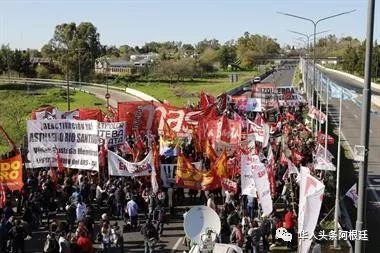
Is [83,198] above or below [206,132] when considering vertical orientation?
below

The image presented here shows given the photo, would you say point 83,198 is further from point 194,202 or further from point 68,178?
point 194,202

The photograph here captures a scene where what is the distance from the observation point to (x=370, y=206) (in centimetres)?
2333

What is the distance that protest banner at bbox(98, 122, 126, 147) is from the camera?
898 inches

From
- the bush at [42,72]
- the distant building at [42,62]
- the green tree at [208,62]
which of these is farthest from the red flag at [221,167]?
the distant building at [42,62]

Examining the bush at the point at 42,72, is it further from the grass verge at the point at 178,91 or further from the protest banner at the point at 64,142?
the protest banner at the point at 64,142

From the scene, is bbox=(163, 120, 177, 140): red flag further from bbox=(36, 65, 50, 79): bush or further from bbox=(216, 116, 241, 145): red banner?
bbox=(36, 65, 50, 79): bush

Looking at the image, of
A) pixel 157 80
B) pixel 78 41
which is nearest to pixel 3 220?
pixel 157 80

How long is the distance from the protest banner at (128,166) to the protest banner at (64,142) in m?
0.54

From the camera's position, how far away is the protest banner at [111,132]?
22.8m

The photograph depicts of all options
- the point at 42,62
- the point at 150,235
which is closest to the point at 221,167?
the point at 150,235

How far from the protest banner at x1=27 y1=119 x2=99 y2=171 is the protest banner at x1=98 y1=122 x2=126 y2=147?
2.87 m

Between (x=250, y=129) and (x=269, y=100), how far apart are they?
1930cm

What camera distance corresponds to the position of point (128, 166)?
19.5m

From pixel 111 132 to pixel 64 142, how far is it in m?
2.99
